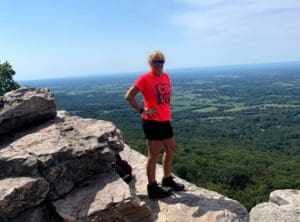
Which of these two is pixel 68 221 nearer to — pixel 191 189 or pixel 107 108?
pixel 191 189

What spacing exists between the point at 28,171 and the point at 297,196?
561 centimetres

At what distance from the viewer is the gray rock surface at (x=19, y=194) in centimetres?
617

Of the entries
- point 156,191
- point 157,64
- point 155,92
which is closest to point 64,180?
point 156,191

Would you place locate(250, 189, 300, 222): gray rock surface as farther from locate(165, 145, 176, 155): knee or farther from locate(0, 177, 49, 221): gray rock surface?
locate(0, 177, 49, 221): gray rock surface

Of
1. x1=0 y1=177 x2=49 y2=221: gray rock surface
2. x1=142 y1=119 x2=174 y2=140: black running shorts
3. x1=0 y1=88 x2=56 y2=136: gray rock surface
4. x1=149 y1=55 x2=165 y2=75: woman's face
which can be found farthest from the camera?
x1=0 y1=88 x2=56 y2=136: gray rock surface

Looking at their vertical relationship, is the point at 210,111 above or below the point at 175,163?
below

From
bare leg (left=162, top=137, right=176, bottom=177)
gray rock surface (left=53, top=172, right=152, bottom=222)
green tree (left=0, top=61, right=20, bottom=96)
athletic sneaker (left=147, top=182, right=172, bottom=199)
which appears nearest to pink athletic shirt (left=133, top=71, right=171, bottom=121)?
bare leg (left=162, top=137, right=176, bottom=177)

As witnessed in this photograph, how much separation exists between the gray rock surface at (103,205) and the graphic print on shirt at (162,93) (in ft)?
5.38

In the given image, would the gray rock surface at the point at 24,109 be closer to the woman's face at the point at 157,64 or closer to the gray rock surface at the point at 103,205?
the gray rock surface at the point at 103,205

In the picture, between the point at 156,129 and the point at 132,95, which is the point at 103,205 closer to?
the point at 156,129

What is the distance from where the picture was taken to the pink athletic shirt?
24.2 ft

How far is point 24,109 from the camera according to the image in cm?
816

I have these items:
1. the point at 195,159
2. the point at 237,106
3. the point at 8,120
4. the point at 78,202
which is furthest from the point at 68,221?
the point at 237,106

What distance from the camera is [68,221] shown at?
247 inches
